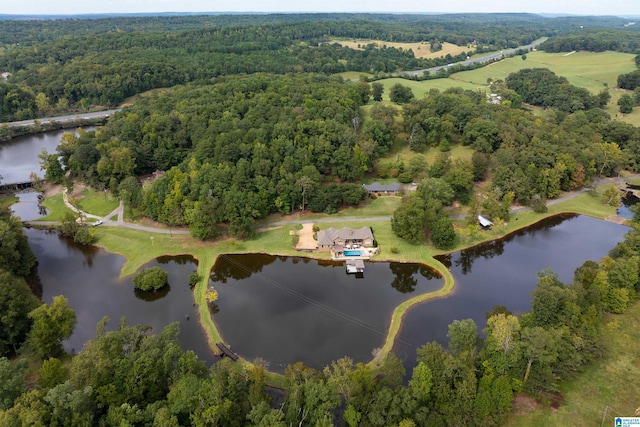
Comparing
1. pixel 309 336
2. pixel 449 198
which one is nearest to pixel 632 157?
pixel 449 198

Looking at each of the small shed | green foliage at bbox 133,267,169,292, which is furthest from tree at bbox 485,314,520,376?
green foliage at bbox 133,267,169,292

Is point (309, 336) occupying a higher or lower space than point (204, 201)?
lower

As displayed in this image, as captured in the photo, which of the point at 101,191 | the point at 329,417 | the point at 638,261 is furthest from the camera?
the point at 101,191

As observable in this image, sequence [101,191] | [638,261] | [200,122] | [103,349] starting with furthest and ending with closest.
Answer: [200,122], [101,191], [638,261], [103,349]

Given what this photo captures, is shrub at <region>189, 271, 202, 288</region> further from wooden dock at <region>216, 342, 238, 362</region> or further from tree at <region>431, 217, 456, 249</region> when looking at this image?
tree at <region>431, 217, 456, 249</region>

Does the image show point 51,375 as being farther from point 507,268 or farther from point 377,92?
point 377,92

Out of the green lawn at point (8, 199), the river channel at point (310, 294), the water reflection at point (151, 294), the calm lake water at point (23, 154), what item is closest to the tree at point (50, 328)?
the river channel at point (310, 294)

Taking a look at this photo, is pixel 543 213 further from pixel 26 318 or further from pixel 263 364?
pixel 26 318

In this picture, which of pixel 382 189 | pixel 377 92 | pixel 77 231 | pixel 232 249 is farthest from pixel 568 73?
pixel 77 231
